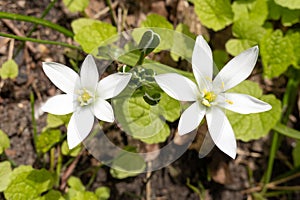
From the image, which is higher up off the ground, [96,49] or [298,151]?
[96,49]

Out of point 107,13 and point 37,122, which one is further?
point 107,13

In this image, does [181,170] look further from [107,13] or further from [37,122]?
[107,13]

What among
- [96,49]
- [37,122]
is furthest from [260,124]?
[37,122]

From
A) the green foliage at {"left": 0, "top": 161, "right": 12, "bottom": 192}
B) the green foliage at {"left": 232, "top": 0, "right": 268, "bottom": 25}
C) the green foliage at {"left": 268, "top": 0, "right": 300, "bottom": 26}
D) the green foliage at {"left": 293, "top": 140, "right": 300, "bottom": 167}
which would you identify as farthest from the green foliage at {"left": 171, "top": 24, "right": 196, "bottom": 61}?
the green foliage at {"left": 0, "top": 161, "right": 12, "bottom": 192}

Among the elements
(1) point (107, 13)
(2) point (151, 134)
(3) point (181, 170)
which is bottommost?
(3) point (181, 170)

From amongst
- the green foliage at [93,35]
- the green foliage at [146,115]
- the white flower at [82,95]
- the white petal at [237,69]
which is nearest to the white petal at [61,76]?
the white flower at [82,95]

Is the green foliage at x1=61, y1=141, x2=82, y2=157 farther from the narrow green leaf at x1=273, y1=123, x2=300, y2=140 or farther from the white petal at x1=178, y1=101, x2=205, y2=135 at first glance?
the narrow green leaf at x1=273, y1=123, x2=300, y2=140

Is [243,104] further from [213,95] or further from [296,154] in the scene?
[296,154]
